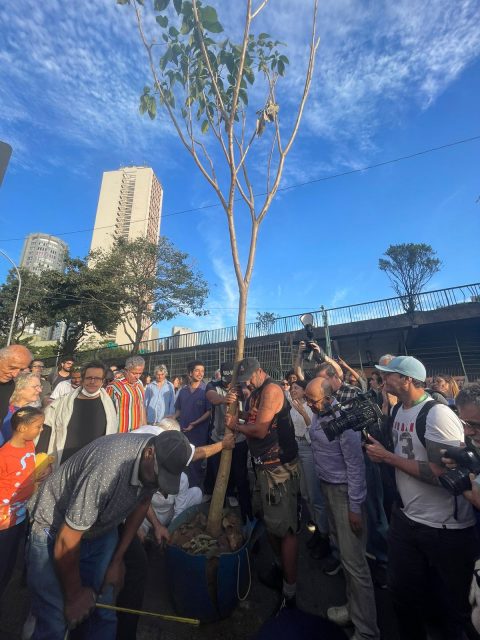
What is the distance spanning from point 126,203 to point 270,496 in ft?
241

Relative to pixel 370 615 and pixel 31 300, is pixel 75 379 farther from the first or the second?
pixel 31 300

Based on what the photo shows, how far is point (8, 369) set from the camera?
281cm

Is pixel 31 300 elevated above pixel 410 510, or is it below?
above

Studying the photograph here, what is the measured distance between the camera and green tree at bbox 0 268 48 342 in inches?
910

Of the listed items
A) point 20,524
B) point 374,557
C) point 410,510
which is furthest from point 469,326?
point 20,524

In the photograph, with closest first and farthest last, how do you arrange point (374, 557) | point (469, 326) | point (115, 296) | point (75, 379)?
point (374, 557)
point (75, 379)
point (469, 326)
point (115, 296)

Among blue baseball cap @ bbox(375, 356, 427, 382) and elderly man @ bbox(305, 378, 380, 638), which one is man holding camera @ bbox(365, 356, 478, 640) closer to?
blue baseball cap @ bbox(375, 356, 427, 382)

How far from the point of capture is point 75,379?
6.29m

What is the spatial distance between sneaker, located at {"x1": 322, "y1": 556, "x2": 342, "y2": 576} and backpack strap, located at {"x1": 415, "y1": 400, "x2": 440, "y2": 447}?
1999mm

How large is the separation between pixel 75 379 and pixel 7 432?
3.80 metres

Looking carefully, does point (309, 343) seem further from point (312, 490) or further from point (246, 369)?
point (312, 490)

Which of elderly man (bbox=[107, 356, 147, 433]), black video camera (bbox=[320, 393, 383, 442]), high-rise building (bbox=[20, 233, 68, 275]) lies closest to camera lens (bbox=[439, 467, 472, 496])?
black video camera (bbox=[320, 393, 383, 442])

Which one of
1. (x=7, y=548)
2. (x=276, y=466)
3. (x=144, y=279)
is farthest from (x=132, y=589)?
(x=144, y=279)

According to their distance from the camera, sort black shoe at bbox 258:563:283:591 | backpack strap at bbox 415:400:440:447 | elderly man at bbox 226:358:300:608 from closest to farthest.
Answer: backpack strap at bbox 415:400:440:447
elderly man at bbox 226:358:300:608
black shoe at bbox 258:563:283:591
